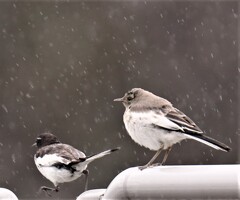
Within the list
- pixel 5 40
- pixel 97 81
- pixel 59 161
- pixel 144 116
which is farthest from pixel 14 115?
pixel 144 116

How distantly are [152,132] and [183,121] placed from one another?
0.62 feet

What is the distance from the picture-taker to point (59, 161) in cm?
514

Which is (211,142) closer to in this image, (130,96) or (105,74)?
(130,96)

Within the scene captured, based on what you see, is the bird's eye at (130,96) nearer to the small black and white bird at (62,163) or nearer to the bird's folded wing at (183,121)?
the small black and white bird at (62,163)

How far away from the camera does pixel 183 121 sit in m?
3.81

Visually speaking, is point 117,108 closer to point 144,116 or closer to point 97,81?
point 97,81

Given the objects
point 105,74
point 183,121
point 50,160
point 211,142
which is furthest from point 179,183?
point 105,74

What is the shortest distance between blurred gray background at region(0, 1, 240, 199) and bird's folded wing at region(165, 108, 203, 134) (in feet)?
24.7

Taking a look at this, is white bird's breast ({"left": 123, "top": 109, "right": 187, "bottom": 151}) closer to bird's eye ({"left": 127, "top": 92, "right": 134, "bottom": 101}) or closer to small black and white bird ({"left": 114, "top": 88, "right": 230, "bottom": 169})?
small black and white bird ({"left": 114, "top": 88, "right": 230, "bottom": 169})

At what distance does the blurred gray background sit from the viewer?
12.2 m

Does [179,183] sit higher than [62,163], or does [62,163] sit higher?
[179,183]

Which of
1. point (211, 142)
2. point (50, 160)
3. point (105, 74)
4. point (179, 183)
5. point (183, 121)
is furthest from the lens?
point (105, 74)

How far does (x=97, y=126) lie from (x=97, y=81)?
99 cm

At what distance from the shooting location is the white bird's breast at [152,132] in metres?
3.91
